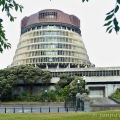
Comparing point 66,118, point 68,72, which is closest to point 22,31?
point 68,72

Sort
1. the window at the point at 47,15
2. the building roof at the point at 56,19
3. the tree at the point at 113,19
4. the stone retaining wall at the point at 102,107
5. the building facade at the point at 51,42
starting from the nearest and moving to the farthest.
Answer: the tree at the point at 113,19 → the stone retaining wall at the point at 102,107 → the building facade at the point at 51,42 → the building roof at the point at 56,19 → the window at the point at 47,15

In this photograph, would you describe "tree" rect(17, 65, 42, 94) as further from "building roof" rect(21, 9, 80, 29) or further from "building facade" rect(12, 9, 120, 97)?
"building roof" rect(21, 9, 80, 29)

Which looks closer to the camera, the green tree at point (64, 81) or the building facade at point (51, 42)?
the green tree at point (64, 81)

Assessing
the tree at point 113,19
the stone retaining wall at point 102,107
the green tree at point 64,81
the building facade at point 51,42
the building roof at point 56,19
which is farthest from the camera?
the building roof at point 56,19

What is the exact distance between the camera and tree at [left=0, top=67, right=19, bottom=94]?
6232cm

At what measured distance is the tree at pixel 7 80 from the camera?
62316 millimetres

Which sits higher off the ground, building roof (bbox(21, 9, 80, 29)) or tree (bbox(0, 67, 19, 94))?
building roof (bbox(21, 9, 80, 29))

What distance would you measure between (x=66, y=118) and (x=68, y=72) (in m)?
58.8

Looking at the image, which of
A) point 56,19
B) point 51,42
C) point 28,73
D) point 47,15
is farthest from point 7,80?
point 56,19

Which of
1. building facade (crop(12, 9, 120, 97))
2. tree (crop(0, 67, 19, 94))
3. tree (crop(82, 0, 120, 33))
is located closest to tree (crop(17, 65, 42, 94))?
tree (crop(0, 67, 19, 94))

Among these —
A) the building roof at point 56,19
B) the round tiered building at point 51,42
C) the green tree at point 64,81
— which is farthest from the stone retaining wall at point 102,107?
the building roof at point 56,19

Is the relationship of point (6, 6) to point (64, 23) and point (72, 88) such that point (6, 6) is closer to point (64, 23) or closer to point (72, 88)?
point (72, 88)

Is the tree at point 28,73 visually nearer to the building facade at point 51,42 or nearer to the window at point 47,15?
the building facade at point 51,42

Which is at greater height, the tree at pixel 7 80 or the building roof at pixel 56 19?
the building roof at pixel 56 19
